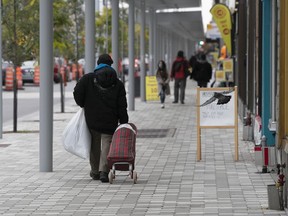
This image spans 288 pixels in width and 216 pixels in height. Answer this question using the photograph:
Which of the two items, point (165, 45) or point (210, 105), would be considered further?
point (165, 45)

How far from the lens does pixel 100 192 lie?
537 inches

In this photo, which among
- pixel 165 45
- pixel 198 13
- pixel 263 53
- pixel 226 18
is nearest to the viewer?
pixel 263 53

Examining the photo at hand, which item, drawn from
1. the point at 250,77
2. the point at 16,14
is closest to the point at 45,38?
the point at 16,14

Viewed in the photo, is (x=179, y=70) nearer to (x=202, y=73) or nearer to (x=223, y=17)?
(x=202, y=73)

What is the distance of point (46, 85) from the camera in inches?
637

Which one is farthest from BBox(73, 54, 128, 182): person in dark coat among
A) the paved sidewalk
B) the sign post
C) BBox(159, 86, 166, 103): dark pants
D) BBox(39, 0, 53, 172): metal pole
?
BBox(159, 86, 166, 103): dark pants

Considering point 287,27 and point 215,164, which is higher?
point 287,27

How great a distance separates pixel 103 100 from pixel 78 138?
602 millimetres

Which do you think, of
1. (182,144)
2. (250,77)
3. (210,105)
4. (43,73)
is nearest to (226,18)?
(250,77)

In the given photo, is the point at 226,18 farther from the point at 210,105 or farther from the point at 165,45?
the point at 165,45

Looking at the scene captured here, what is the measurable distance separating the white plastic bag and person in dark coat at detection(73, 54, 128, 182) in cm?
9

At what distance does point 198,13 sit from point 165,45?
45.1 feet

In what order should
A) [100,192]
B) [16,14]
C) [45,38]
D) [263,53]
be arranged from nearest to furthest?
[100,192] → [45,38] → [263,53] → [16,14]

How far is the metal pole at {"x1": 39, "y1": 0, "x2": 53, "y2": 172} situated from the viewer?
16.0m
